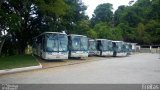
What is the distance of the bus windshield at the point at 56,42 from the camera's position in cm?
2832

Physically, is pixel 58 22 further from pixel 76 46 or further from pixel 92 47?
pixel 92 47

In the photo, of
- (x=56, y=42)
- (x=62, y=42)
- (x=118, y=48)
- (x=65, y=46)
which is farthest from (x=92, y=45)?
(x=56, y=42)

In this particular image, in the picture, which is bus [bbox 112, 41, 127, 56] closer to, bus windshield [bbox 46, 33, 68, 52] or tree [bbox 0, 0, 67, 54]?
tree [bbox 0, 0, 67, 54]

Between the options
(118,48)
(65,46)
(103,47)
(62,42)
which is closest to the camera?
(62,42)

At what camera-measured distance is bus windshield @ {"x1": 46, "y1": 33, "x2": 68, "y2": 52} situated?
92.9 ft

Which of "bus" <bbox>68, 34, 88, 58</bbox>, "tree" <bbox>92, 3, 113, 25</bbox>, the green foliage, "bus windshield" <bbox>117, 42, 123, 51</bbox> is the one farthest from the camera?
"tree" <bbox>92, 3, 113, 25</bbox>

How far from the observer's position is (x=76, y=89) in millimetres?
12086

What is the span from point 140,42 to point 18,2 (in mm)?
64399

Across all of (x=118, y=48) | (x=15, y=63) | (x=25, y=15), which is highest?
(x=25, y=15)

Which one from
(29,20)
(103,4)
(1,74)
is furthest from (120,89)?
(103,4)

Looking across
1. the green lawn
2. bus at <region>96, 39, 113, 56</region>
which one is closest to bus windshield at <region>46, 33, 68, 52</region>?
the green lawn

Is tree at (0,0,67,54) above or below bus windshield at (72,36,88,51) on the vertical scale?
above

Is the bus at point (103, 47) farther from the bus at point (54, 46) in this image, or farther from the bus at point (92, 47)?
the bus at point (54, 46)

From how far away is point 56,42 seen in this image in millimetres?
28688
